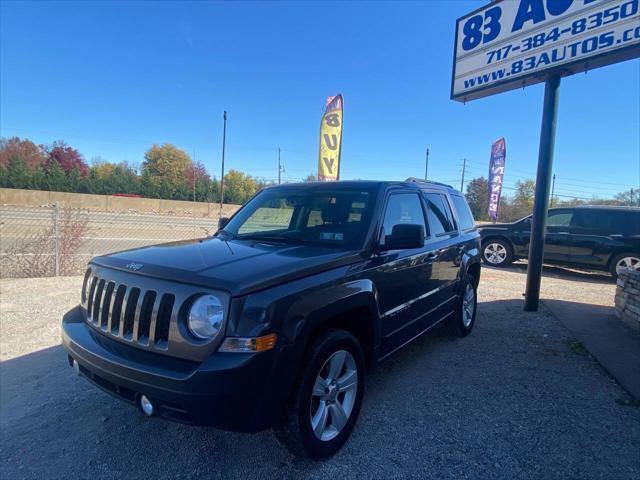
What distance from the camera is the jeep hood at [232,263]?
214cm

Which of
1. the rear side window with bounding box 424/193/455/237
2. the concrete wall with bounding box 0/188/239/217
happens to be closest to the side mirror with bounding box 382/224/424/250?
the rear side window with bounding box 424/193/455/237

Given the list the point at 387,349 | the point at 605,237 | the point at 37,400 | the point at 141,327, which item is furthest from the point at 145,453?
the point at 605,237

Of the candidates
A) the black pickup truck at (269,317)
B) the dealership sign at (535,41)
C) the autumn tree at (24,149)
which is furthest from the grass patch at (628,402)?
the autumn tree at (24,149)

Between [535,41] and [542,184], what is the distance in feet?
7.69

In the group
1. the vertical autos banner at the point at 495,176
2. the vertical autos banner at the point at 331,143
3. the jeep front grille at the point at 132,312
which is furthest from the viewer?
the vertical autos banner at the point at 495,176

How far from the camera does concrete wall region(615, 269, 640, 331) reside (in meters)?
5.23

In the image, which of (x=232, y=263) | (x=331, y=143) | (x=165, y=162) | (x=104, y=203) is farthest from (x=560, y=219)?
(x=165, y=162)

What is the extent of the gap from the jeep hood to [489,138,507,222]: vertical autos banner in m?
21.4

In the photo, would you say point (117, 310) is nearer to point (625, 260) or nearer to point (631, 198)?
point (625, 260)

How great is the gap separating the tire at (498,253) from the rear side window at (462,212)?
20.5ft

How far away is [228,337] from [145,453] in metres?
1.31

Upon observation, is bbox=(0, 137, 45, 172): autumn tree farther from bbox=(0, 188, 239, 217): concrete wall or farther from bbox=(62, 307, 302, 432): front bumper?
bbox=(62, 307, 302, 432): front bumper

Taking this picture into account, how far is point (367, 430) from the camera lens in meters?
2.91

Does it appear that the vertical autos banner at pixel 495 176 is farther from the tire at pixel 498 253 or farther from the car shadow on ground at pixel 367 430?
the car shadow on ground at pixel 367 430
